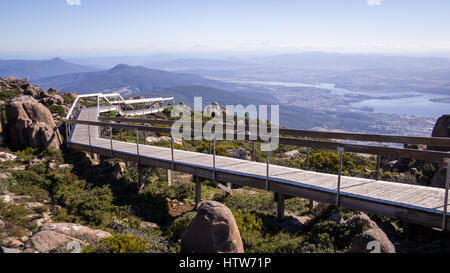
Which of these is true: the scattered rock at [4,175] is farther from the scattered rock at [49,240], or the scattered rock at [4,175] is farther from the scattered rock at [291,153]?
the scattered rock at [291,153]

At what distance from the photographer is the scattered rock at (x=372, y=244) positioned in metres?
5.30

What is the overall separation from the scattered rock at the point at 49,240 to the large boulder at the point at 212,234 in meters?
2.00

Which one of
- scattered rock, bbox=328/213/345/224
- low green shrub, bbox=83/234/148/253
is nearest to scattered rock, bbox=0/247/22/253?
low green shrub, bbox=83/234/148/253

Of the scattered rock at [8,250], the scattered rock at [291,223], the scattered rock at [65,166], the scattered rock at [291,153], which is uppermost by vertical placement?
the scattered rock at [8,250]

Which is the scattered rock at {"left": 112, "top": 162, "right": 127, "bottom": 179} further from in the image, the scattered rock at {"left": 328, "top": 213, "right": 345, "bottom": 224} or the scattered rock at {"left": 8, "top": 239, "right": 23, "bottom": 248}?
the scattered rock at {"left": 328, "top": 213, "right": 345, "bottom": 224}

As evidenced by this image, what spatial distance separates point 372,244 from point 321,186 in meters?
2.49

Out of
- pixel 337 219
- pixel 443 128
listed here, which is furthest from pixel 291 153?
pixel 337 219

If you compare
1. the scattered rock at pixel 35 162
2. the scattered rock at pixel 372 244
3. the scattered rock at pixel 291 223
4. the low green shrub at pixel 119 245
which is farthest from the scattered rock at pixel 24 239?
the scattered rock at pixel 35 162

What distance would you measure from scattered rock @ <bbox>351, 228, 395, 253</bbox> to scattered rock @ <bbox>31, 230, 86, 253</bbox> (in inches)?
193

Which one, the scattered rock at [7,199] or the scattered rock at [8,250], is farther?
the scattered rock at [7,199]

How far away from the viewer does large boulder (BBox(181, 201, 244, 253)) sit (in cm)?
600

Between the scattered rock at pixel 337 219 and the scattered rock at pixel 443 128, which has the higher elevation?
the scattered rock at pixel 443 128
